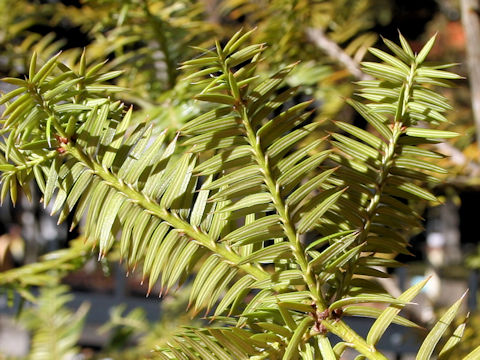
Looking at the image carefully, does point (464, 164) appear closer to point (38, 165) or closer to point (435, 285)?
point (38, 165)

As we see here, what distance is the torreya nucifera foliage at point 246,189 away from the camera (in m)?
0.27

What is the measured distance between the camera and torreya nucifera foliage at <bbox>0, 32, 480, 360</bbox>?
273 millimetres

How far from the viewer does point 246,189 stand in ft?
0.93

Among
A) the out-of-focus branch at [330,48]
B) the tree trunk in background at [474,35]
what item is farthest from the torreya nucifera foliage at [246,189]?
the out-of-focus branch at [330,48]

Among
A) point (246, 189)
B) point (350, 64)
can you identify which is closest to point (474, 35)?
point (350, 64)

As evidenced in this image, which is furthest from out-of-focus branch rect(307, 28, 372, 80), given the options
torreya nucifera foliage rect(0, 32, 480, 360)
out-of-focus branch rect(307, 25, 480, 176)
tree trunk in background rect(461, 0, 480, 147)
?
torreya nucifera foliage rect(0, 32, 480, 360)

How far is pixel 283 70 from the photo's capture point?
0.95 feet

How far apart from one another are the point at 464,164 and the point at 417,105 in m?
0.47

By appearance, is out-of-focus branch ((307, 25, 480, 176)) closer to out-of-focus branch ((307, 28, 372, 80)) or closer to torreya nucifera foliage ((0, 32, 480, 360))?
out-of-focus branch ((307, 28, 372, 80))

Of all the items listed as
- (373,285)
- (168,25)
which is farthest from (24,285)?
(373,285)

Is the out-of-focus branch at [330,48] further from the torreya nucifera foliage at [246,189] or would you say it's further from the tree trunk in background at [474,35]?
the torreya nucifera foliage at [246,189]

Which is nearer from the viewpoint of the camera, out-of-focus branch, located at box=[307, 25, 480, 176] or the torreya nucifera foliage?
the torreya nucifera foliage

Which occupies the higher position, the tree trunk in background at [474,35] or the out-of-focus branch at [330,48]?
the out-of-focus branch at [330,48]

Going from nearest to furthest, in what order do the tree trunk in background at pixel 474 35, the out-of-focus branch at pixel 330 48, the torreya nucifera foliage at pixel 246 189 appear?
the torreya nucifera foliage at pixel 246 189, the tree trunk in background at pixel 474 35, the out-of-focus branch at pixel 330 48
